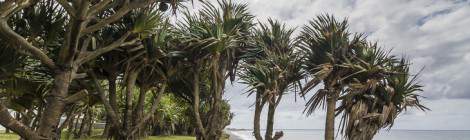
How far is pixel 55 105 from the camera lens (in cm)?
537

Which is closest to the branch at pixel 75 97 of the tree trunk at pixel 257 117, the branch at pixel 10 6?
the branch at pixel 10 6

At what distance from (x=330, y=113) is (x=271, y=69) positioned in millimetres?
1997

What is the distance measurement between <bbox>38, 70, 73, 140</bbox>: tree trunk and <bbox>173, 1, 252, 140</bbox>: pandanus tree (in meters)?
4.74

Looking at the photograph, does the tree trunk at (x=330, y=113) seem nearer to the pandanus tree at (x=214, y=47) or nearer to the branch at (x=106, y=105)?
the pandanus tree at (x=214, y=47)

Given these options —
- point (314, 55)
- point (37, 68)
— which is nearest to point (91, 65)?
point (37, 68)

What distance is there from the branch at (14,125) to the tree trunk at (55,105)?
241mm

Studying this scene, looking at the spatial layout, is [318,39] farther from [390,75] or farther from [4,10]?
[4,10]

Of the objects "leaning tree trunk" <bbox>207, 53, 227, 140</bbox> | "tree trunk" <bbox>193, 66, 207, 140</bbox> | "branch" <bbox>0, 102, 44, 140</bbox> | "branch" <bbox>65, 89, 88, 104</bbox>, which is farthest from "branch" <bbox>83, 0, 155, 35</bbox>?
"leaning tree trunk" <bbox>207, 53, 227, 140</bbox>

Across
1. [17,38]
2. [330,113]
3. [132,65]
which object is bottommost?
[330,113]

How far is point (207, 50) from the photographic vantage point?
10305 millimetres

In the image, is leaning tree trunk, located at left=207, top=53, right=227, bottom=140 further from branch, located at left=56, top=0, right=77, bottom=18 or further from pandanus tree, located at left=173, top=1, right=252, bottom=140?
branch, located at left=56, top=0, right=77, bottom=18

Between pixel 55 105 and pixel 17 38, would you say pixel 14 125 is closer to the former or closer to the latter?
pixel 55 105

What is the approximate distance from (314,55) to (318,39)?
47 centimetres

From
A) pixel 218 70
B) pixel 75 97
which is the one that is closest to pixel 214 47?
pixel 218 70
